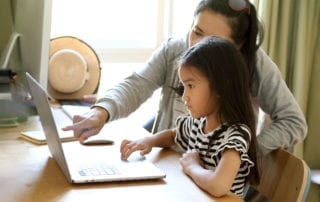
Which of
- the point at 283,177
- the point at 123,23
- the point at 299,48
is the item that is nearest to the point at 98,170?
the point at 283,177

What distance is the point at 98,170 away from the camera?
104cm

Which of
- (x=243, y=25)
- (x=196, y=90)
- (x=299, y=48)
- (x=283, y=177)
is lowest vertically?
(x=283, y=177)

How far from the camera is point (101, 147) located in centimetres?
128

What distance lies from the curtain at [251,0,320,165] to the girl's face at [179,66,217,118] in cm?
108

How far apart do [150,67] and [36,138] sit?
47cm

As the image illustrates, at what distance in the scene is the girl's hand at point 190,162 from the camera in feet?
3.53

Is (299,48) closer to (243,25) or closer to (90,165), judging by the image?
(243,25)

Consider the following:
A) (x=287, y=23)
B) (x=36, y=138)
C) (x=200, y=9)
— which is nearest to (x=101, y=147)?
(x=36, y=138)

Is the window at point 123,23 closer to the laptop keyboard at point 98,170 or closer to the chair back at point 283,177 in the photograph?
the chair back at point 283,177

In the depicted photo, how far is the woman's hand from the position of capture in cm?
125

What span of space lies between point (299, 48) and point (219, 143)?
1.20 metres

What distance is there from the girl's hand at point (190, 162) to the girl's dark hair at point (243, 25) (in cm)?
33

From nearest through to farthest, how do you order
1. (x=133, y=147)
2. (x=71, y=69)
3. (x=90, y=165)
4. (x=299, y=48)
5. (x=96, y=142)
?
(x=90, y=165) < (x=133, y=147) < (x=96, y=142) < (x=71, y=69) < (x=299, y=48)

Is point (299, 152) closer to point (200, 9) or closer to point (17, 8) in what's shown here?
point (200, 9)
